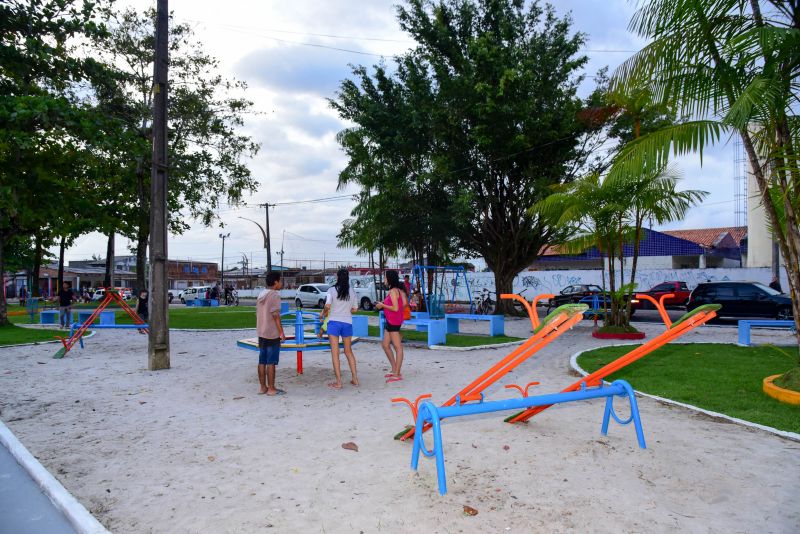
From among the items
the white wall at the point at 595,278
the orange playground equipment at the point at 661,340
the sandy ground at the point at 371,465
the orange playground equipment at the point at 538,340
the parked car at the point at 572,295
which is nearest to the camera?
the sandy ground at the point at 371,465

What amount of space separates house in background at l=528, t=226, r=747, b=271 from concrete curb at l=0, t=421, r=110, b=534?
28568 millimetres

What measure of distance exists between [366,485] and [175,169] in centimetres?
2155

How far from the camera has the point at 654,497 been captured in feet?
12.1

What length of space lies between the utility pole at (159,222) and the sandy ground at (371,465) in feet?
6.29

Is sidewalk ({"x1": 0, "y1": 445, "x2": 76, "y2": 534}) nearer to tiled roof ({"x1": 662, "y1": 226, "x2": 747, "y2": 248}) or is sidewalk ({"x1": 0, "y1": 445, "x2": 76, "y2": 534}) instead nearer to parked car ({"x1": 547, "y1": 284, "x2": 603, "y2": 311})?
parked car ({"x1": 547, "y1": 284, "x2": 603, "y2": 311})

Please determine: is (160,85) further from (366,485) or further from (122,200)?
(122,200)

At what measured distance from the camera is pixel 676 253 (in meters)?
34.4

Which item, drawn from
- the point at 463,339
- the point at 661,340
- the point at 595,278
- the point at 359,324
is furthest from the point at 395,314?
the point at 595,278

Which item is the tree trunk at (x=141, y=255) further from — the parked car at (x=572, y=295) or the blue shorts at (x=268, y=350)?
the blue shorts at (x=268, y=350)

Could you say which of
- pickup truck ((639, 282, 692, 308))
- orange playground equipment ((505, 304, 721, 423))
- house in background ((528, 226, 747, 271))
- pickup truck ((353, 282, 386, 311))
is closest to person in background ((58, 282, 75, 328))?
pickup truck ((353, 282, 386, 311))

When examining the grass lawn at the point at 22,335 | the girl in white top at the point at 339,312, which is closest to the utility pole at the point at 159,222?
the girl in white top at the point at 339,312

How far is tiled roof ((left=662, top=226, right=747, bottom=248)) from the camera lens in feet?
135

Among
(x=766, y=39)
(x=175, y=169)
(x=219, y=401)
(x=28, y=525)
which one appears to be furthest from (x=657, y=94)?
(x=175, y=169)

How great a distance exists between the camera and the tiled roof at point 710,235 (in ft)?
135
